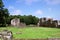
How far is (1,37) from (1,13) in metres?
52.8

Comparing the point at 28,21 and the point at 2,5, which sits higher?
the point at 2,5

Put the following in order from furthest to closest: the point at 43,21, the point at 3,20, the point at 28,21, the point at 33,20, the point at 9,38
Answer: the point at 33,20
the point at 28,21
the point at 43,21
the point at 3,20
the point at 9,38

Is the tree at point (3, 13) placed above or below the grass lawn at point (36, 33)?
above

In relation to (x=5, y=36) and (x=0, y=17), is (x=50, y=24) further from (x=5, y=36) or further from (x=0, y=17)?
(x=5, y=36)

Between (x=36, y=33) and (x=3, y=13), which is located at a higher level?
(x=3, y=13)

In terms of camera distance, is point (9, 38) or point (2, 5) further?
point (2, 5)

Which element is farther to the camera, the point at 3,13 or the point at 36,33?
the point at 3,13

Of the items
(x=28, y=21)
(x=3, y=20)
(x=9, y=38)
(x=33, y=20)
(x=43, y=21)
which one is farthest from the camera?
(x=33, y=20)

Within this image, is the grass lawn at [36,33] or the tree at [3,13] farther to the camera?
the tree at [3,13]

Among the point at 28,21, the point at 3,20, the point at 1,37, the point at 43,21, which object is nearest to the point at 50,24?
the point at 43,21

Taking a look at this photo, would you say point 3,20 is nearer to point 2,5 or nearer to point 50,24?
point 2,5

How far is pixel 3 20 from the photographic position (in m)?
60.0

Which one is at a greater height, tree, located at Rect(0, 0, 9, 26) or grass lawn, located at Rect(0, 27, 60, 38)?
tree, located at Rect(0, 0, 9, 26)

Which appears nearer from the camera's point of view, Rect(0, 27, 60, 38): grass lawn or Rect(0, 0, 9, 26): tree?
Rect(0, 27, 60, 38): grass lawn
